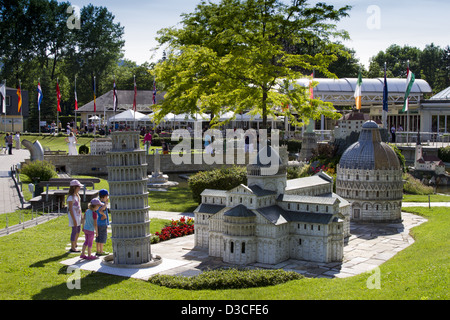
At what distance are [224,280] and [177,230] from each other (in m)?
10.1

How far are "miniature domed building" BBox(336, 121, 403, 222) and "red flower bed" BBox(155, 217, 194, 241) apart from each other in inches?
443

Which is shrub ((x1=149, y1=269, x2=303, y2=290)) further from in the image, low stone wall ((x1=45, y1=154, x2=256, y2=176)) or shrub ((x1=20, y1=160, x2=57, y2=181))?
low stone wall ((x1=45, y1=154, x2=256, y2=176))

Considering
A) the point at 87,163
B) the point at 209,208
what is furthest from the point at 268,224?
the point at 87,163

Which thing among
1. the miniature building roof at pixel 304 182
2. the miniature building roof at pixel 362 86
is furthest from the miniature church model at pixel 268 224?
the miniature building roof at pixel 362 86

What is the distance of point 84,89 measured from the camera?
3804 inches

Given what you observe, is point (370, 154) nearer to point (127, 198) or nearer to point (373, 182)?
point (373, 182)

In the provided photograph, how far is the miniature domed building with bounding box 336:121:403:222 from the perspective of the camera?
1367 inches

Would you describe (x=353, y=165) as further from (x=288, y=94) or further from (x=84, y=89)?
(x=84, y=89)

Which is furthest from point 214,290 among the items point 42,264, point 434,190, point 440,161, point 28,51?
point 28,51

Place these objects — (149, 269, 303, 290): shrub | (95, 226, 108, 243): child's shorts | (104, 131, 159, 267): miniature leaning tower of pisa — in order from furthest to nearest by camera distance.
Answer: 1. (95, 226, 108, 243): child's shorts
2. (104, 131, 159, 267): miniature leaning tower of pisa
3. (149, 269, 303, 290): shrub

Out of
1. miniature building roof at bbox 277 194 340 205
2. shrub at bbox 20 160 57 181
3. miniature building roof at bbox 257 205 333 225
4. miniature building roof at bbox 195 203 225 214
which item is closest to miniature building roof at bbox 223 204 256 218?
miniature building roof at bbox 257 205 333 225

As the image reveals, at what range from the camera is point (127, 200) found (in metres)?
23.6

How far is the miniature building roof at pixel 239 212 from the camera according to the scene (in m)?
25.3

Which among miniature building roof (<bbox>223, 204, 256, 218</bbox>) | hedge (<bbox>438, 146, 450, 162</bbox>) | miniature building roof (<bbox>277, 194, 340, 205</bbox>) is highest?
hedge (<bbox>438, 146, 450, 162</bbox>)
